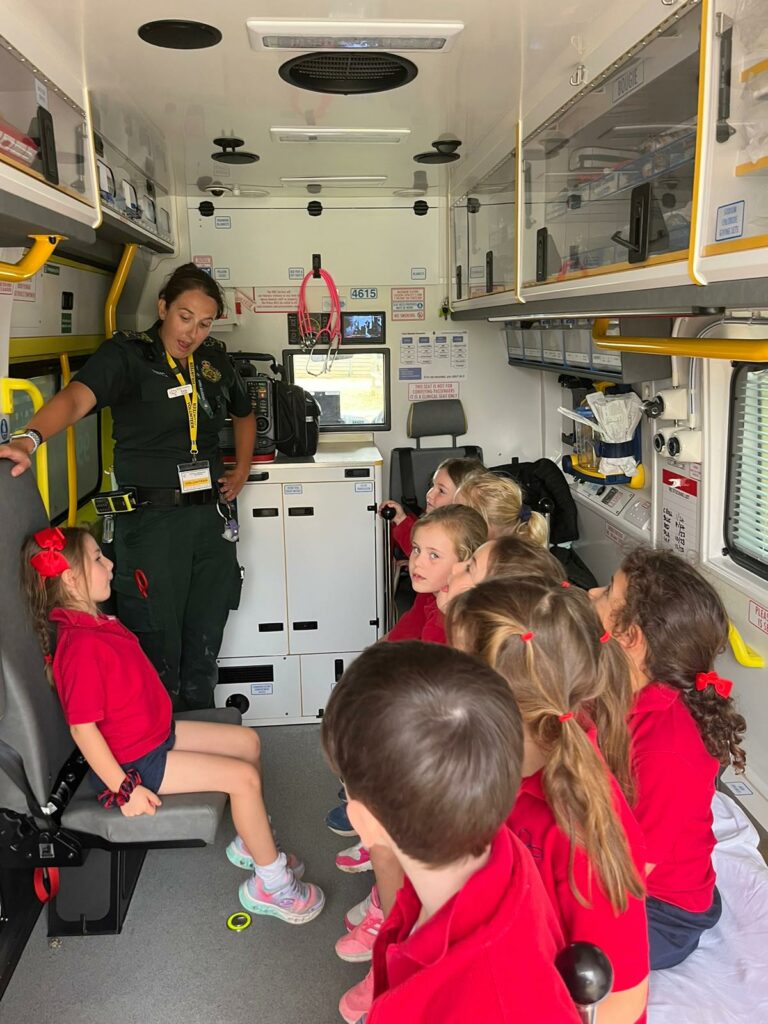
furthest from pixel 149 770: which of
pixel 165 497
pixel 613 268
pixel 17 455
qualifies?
pixel 613 268

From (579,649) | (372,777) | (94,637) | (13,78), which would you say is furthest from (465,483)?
(372,777)

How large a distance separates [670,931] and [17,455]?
211 centimetres

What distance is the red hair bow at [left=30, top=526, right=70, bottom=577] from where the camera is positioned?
234cm

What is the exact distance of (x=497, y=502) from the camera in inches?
126

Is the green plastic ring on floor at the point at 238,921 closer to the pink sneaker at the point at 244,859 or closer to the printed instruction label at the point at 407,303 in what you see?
the pink sneaker at the point at 244,859

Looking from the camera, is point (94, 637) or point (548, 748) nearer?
point (548, 748)

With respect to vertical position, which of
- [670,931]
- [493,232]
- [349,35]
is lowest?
[670,931]

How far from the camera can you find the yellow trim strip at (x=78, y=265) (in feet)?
11.3

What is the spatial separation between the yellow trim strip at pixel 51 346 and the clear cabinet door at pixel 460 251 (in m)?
1.89

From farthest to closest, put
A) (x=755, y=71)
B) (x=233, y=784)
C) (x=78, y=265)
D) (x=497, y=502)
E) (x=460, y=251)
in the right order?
(x=460, y=251), (x=78, y=265), (x=497, y=502), (x=233, y=784), (x=755, y=71)

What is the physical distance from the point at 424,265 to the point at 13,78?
3035 millimetres

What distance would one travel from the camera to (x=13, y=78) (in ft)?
6.77

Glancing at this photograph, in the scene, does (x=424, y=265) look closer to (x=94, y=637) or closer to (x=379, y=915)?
(x=94, y=637)

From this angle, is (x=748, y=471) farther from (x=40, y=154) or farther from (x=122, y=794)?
(x=40, y=154)
